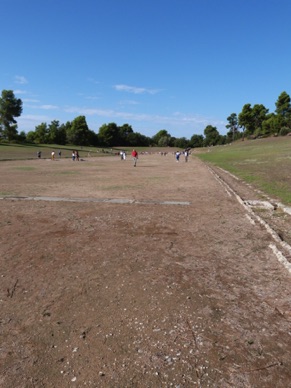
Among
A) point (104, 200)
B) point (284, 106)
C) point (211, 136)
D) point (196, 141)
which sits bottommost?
point (104, 200)

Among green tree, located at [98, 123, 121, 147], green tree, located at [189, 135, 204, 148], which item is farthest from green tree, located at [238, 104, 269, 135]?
green tree, located at [98, 123, 121, 147]

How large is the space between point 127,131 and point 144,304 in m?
150

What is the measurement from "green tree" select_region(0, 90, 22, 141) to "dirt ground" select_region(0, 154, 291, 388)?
90.9 m

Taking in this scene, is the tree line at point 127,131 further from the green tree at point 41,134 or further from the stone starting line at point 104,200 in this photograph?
the stone starting line at point 104,200

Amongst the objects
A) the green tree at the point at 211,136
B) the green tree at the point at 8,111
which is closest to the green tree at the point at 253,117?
the green tree at the point at 211,136

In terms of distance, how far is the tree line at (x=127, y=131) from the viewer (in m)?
87.2

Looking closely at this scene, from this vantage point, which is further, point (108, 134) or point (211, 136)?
point (211, 136)

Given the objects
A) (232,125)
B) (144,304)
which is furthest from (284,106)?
(144,304)

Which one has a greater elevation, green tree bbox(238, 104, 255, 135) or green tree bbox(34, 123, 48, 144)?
green tree bbox(238, 104, 255, 135)

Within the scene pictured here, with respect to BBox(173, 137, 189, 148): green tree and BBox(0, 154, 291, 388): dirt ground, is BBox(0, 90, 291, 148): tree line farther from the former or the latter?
BBox(0, 154, 291, 388): dirt ground

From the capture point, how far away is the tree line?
87.2m

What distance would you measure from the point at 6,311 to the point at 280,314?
12.8 feet

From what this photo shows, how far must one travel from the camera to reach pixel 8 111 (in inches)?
3423

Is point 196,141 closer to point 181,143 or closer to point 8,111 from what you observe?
point 181,143
